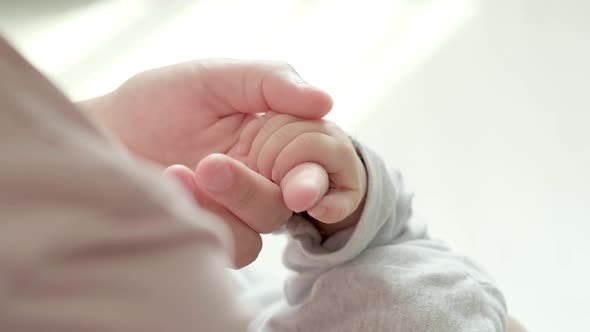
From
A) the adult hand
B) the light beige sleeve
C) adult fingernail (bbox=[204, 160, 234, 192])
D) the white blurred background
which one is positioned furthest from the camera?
the white blurred background

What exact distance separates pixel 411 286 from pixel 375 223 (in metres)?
0.05

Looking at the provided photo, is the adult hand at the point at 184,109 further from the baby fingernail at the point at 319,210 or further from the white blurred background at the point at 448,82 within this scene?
the white blurred background at the point at 448,82

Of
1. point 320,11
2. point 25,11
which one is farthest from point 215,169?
point 25,11

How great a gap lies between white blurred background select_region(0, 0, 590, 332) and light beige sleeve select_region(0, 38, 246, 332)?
52cm

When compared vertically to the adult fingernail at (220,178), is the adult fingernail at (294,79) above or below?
above

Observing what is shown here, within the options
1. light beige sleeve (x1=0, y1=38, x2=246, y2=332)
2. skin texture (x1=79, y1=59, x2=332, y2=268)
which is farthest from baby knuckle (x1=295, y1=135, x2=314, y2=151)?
light beige sleeve (x1=0, y1=38, x2=246, y2=332)

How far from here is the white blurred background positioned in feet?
2.31

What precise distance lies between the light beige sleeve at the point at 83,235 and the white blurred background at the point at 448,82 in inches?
20.3

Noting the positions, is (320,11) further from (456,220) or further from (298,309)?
(298,309)

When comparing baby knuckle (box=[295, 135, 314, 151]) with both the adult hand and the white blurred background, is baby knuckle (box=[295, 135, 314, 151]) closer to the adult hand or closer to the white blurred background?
the adult hand

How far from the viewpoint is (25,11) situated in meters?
1.22

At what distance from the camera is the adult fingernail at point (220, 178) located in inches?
13.9

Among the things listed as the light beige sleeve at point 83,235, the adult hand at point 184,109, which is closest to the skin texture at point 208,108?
the adult hand at point 184,109

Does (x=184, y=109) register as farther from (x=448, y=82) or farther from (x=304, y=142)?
(x=448, y=82)
